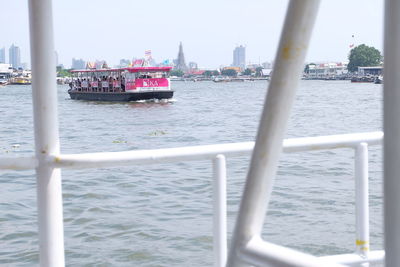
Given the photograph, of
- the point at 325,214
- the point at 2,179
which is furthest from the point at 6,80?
the point at 325,214

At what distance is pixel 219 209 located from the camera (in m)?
1.80

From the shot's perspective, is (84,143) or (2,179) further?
(84,143)

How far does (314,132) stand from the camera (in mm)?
23938

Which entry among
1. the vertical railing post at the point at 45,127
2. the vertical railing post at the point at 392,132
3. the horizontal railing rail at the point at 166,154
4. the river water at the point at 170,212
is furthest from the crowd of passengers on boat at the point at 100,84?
the vertical railing post at the point at 392,132

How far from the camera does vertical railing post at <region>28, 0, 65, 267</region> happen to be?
1491 mm

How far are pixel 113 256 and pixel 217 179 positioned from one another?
5416 mm

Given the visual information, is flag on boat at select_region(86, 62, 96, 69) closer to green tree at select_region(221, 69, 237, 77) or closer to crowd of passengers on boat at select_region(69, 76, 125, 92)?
crowd of passengers on boat at select_region(69, 76, 125, 92)

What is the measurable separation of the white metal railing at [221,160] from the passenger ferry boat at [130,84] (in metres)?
42.4

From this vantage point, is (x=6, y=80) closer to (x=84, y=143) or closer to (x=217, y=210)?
(x=84, y=143)

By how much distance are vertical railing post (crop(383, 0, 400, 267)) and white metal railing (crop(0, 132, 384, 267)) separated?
2.99 feet

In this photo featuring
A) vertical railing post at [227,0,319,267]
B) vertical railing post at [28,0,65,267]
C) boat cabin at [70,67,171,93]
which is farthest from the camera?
boat cabin at [70,67,171,93]

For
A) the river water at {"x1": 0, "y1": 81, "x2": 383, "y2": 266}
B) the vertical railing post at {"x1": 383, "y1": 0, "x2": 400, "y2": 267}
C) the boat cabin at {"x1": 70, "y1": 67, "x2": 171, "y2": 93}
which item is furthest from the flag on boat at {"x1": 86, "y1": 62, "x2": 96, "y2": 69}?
the vertical railing post at {"x1": 383, "y1": 0, "x2": 400, "y2": 267}

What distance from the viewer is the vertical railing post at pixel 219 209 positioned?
1750 mm

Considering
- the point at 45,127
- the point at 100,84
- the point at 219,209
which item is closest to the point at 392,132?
the point at 45,127
